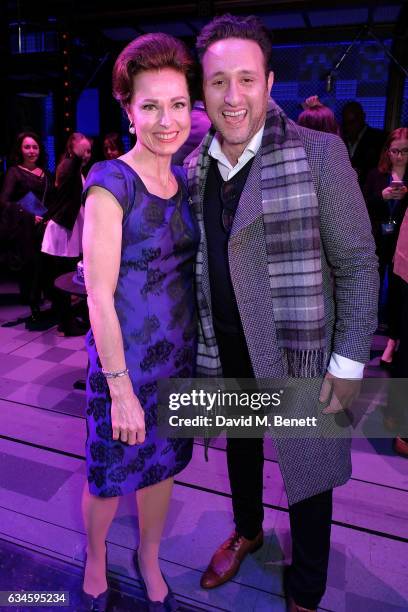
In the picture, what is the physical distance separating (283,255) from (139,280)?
1.27 ft

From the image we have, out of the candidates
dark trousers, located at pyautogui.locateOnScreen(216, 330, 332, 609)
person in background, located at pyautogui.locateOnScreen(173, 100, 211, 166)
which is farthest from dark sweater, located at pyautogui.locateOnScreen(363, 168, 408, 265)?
dark trousers, located at pyautogui.locateOnScreen(216, 330, 332, 609)

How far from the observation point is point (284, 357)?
140 cm

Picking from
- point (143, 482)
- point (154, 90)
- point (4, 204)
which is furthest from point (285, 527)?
point (4, 204)

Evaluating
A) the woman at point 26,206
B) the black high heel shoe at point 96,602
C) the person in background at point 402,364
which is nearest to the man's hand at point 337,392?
the black high heel shoe at point 96,602

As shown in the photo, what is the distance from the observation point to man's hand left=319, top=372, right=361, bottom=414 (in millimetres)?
1356

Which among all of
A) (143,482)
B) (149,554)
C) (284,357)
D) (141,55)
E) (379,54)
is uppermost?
(379,54)

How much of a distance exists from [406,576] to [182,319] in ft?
4.12

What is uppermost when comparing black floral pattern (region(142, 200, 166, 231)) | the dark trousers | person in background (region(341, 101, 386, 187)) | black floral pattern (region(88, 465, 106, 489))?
person in background (region(341, 101, 386, 187))

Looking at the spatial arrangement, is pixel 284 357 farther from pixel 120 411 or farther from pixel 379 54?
pixel 379 54

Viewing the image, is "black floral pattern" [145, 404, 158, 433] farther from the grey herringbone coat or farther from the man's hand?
the man's hand

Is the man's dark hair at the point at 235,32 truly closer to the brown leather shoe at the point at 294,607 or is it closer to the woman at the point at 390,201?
the brown leather shoe at the point at 294,607

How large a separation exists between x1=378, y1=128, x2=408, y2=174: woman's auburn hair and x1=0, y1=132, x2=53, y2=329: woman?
292 centimetres

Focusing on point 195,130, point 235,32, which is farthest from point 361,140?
point 235,32

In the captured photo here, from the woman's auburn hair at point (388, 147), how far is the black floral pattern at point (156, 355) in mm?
2993
